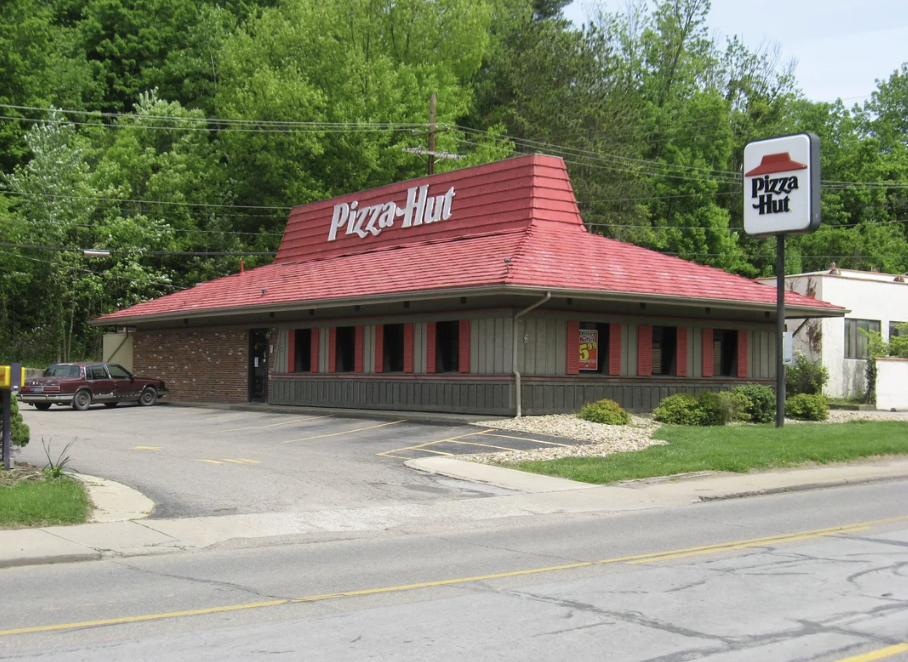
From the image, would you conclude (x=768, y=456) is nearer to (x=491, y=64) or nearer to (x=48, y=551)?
(x=48, y=551)

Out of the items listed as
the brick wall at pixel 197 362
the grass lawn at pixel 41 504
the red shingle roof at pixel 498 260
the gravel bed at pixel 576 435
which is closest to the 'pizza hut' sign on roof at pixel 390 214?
the red shingle roof at pixel 498 260

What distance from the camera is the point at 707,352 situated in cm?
2891

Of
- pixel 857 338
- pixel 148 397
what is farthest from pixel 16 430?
pixel 857 338

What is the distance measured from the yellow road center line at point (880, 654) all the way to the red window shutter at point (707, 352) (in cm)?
2251

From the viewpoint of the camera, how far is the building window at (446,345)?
26.6 metres

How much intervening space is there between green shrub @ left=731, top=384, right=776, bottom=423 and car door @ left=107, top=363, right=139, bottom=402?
2091 cm

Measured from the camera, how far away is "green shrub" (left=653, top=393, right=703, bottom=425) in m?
24.7

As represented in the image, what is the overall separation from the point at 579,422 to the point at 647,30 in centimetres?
5335

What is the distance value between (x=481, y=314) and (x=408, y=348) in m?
3.02

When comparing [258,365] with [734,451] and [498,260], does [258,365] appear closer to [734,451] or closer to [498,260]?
[498,260]

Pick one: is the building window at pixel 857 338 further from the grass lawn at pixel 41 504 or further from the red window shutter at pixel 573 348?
the grass lawn at pixel 41 504

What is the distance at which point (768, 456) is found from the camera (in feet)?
62.0

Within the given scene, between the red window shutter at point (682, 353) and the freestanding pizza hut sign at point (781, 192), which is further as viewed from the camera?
the red window shutter at point (682, 353)

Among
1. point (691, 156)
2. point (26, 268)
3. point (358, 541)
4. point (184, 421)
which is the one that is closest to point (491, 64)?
point (691, 156)
